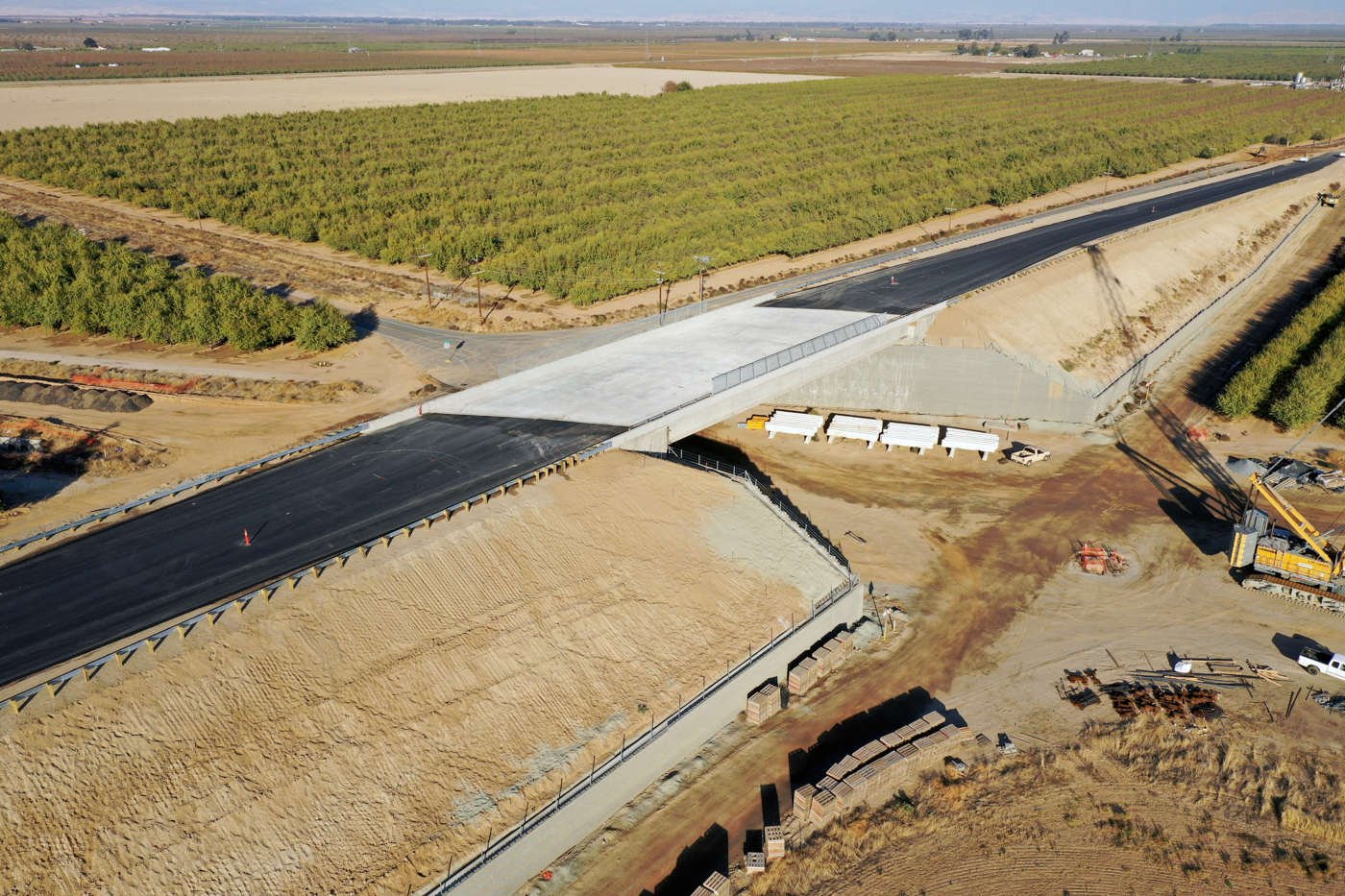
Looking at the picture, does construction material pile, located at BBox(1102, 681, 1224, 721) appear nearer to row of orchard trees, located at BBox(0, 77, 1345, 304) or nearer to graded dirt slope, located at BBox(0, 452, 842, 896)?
graded dirt slope, located at BBox(0, 452, 842, 896)

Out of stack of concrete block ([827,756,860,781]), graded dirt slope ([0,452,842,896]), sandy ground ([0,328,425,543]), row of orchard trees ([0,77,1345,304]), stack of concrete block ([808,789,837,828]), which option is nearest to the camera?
graded dirt slope ([0,452,842,896])

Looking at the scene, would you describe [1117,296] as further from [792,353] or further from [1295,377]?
[792,353]

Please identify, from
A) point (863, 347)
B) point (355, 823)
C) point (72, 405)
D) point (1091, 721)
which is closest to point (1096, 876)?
point (1091, 721)

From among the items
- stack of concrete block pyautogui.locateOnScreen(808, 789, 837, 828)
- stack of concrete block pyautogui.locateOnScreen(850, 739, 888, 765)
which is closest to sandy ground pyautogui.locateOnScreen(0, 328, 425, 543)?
stack of concrete block pyautogui.locateOnScreen(808, 789, 837, 828)

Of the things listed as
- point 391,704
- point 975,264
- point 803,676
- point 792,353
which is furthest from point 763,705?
point 975,264

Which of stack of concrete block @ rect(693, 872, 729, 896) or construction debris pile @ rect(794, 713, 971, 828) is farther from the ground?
construction debris pile @ rect(794, 713, 971, 828)

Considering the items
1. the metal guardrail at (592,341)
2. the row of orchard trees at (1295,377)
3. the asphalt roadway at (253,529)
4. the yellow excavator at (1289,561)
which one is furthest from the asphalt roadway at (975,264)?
the asphalt roadway at (253,529)

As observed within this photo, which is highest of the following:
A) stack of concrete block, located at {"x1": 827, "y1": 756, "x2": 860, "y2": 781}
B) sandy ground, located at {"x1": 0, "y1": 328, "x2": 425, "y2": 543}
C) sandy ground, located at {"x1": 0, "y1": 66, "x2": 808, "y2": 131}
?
sandy ground, located at {"x1": 0, "y1": 66, "x2": 808, "y2": 131}
